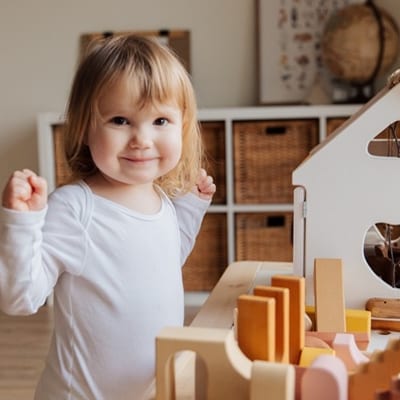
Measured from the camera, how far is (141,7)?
282 centimetres

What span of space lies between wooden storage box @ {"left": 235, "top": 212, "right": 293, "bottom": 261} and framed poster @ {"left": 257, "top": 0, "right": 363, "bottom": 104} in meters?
0.55

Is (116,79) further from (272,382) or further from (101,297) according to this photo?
(272,382)

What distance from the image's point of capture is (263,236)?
8.31 feet

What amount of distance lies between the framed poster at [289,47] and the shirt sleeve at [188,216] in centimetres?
193

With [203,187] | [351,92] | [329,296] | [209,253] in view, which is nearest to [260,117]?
[351,92]

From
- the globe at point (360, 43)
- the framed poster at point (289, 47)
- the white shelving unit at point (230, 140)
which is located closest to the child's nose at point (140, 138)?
the white shelving unit at point (230, 140)

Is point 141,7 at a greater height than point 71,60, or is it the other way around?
point 141,7

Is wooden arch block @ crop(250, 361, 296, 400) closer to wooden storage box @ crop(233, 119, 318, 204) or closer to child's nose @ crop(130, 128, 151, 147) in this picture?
child's nose @ crop(130, 128, 151, 147)

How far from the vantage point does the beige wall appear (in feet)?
9.18

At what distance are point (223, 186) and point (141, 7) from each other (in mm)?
910

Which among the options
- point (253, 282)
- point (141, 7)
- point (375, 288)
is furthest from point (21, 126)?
point (375, 288)

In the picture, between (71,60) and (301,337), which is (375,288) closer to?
(301,337)

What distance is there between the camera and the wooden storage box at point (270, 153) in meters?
2.49

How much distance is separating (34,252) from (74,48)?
7.88ft
